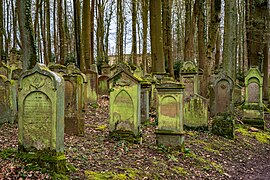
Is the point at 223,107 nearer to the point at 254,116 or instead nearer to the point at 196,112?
the point at 196,112

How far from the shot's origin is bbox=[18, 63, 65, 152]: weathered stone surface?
16.6 feet

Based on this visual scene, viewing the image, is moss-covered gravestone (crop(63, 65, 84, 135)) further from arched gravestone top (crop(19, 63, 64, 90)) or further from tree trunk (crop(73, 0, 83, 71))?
tree trunk (crop(73, 0, 83, 71))

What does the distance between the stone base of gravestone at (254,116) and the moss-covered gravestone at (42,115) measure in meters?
9.27

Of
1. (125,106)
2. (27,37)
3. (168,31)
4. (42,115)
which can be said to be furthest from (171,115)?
(168,31)

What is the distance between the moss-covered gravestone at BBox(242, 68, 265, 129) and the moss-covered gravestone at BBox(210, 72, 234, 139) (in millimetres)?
2765

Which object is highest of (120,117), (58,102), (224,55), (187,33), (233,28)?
(187,33)

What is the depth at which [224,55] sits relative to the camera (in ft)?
35.8

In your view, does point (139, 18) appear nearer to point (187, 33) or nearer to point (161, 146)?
point (187, 33)

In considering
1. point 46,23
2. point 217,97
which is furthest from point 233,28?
point 46,23

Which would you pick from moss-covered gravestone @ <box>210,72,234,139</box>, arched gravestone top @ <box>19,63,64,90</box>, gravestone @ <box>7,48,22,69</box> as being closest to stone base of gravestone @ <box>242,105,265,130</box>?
moss-covered gravestone @ <box>210,72,234,139</box>

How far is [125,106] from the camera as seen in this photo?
761cm

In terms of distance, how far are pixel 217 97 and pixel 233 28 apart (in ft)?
8.19

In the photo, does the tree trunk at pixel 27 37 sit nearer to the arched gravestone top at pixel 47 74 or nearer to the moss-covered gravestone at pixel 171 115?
the arched gravestone top at pixel 47 74

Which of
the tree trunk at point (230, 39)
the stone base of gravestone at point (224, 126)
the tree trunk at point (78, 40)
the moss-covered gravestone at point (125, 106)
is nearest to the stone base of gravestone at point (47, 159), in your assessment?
the moss-covered gravestone at point (125, 106)
